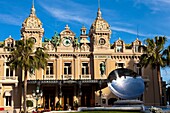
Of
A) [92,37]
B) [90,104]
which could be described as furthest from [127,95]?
[92,37]

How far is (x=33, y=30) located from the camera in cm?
5109

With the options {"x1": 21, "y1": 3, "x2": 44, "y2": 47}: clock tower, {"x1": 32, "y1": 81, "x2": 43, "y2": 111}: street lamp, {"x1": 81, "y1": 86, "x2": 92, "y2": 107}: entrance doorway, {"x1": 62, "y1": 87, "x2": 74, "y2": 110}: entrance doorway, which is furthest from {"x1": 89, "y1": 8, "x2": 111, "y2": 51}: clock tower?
{"x1": 32, "y1": 81, "x2": 43, "y2": 111}: street lamp

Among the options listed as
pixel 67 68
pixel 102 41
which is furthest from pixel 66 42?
pixel 102 41

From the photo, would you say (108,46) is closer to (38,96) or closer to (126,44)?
(126,44)

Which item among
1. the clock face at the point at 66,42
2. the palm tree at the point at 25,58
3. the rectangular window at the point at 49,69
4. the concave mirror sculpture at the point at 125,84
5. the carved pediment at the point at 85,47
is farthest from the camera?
the carved pediment at the point at 85,47

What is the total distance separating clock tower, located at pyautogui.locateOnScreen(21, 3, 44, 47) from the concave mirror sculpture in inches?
693

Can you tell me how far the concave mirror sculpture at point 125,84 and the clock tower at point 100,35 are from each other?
14.4 m

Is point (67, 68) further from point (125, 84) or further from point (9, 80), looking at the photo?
point (125, 84)

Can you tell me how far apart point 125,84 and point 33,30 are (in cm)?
2034

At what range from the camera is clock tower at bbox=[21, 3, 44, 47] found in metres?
51.0

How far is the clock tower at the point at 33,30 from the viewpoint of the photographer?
51000mm

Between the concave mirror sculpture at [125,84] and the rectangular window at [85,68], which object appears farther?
→ the rectangular window at [85,68]

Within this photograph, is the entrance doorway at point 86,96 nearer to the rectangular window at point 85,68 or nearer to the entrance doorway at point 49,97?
the rectangular window at point 85,68

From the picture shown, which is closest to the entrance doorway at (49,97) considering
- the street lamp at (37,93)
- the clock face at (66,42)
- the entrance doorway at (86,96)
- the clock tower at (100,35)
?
the street lamp at (37,93)
